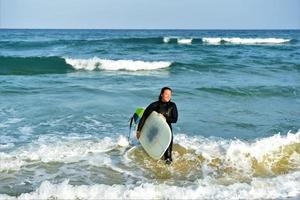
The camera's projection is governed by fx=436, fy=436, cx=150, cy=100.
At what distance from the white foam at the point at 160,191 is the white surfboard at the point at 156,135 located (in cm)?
86

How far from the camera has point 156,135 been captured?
276 inches

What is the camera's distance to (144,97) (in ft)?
43.1

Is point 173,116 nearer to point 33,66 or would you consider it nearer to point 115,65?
point 115,65

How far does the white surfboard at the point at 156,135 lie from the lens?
6.88 m

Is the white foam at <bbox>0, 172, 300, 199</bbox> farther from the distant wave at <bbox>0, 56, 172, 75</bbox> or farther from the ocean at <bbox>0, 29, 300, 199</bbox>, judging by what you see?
the distant wave at <bbox>0, 56, 172, 75</bbox>

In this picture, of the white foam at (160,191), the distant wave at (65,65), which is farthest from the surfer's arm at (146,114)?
the distant wave at (65,65)

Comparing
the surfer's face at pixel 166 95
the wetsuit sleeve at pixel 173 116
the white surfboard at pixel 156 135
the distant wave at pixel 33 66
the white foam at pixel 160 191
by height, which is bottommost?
the distant wave at pixel 33 66

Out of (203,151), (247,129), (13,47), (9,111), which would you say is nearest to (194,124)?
(247,129)

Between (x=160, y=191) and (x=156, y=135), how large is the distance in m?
1.28

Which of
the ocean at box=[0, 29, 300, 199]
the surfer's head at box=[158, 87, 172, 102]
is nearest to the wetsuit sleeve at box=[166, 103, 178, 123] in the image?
the surfer's head at box=[158, 87, 172, 102]

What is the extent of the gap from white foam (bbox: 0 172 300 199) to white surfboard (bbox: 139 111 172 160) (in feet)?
2.81

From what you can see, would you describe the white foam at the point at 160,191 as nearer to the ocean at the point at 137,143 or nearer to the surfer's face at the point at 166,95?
the ocean at the point at 137,143

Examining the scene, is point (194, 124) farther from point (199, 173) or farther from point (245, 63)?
point (245, 63)

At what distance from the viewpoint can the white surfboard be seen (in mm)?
6879
